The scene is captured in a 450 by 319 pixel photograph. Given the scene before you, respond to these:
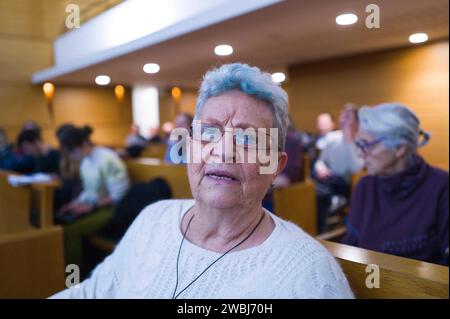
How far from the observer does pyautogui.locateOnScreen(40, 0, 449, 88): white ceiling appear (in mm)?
888

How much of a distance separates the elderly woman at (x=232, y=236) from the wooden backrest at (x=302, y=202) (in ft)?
5.21

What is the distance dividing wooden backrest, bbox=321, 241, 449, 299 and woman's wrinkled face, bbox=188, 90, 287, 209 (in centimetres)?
26

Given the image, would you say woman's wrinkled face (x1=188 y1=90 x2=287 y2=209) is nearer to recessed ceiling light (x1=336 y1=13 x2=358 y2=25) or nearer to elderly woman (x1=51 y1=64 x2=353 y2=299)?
elderly woman (x1=51 y1=64 x2=353 y2=299)

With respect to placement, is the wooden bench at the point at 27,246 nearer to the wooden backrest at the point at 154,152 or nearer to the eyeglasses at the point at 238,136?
the eyeglasses at the point at 238,136

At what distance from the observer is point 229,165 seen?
71 cm

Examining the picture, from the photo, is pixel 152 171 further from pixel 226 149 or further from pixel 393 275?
pixel 393 275

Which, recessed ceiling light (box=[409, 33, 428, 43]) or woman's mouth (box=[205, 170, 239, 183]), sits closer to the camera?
woman's mouth (box=[205, 170, 239, 183])

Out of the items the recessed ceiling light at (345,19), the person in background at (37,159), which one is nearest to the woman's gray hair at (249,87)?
the recessed ceiling light at (345,19)

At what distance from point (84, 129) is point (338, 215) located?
6.16ft

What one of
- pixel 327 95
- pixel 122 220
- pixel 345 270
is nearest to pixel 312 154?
pixel 327 95

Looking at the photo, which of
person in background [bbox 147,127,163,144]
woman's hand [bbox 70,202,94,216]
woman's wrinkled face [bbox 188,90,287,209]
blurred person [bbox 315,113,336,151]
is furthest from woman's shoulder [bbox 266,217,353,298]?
person in background [bbox 147,127,163,144]

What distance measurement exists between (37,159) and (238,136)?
7.42ft
